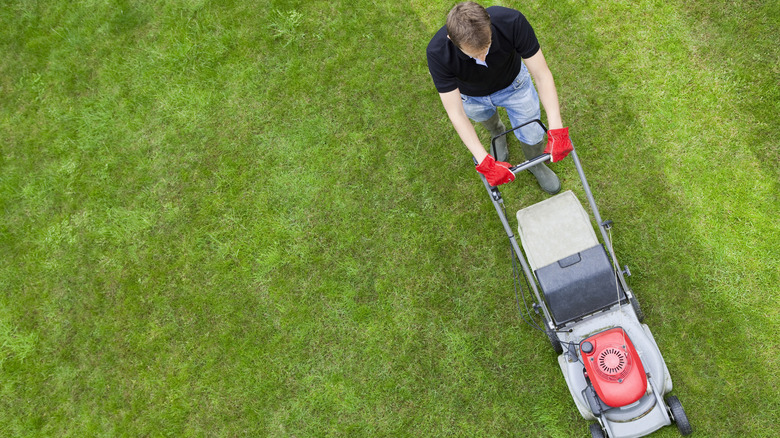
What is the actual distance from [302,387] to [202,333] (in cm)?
98

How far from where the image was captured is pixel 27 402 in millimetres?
4266

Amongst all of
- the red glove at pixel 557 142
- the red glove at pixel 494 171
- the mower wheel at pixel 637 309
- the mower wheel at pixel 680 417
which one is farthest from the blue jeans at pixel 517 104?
the mower wheel at pixel 680 417

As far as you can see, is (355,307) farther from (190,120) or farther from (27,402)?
(27,402)

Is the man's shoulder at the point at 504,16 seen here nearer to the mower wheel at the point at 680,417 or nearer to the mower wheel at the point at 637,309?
the mower wheel at the point at 637,309

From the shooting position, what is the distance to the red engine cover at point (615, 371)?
115 inches

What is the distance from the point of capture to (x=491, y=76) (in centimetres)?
295

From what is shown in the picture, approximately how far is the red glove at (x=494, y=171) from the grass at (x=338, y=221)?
0.96 metres

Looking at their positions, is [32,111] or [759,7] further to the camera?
[32,111]

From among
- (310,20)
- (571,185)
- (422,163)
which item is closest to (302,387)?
(422,163)

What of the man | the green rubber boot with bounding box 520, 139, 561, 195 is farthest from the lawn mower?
the green rubber boot with bounding box 520, 139, 561, 195

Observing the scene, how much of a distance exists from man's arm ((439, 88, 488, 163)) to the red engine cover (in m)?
1.31

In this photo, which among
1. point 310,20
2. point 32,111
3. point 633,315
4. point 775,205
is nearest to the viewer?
point 633,315

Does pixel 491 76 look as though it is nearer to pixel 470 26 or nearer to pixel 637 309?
pixel 470 26

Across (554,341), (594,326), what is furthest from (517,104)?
(554,341)
